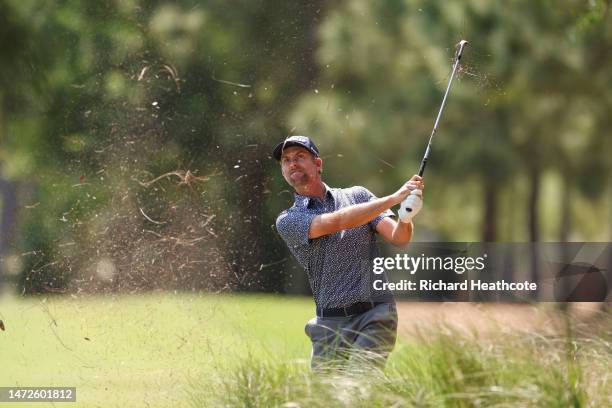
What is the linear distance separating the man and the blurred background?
46.8 inches

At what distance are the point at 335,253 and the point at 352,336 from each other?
1.22 feet

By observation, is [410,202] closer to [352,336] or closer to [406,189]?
[406,189]

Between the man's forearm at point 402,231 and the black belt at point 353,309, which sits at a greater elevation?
the man's forearm at point 402,231

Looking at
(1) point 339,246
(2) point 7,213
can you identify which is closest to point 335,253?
(1) point 339,246

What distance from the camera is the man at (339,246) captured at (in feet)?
14.9

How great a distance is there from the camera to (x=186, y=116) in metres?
6.17

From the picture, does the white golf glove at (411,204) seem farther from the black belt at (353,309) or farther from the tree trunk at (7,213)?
the tree trunk at (7,213)

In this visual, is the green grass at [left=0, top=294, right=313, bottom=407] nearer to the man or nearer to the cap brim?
the man

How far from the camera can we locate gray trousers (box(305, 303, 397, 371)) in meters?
4.39

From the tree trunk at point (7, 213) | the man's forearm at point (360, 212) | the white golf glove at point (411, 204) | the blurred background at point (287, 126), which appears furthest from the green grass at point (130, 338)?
the white golf glove at point (411, 204)

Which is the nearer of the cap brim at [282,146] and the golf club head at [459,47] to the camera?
the cap brim at [282,146]

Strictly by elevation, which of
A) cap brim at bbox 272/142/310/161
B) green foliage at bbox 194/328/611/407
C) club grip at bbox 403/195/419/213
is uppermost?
cap brim at bbox 272/142/310/161

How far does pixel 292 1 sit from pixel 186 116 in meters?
0.88

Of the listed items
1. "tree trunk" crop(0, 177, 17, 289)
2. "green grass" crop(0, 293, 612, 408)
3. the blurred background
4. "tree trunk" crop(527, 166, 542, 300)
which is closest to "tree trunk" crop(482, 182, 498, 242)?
the blurred background
